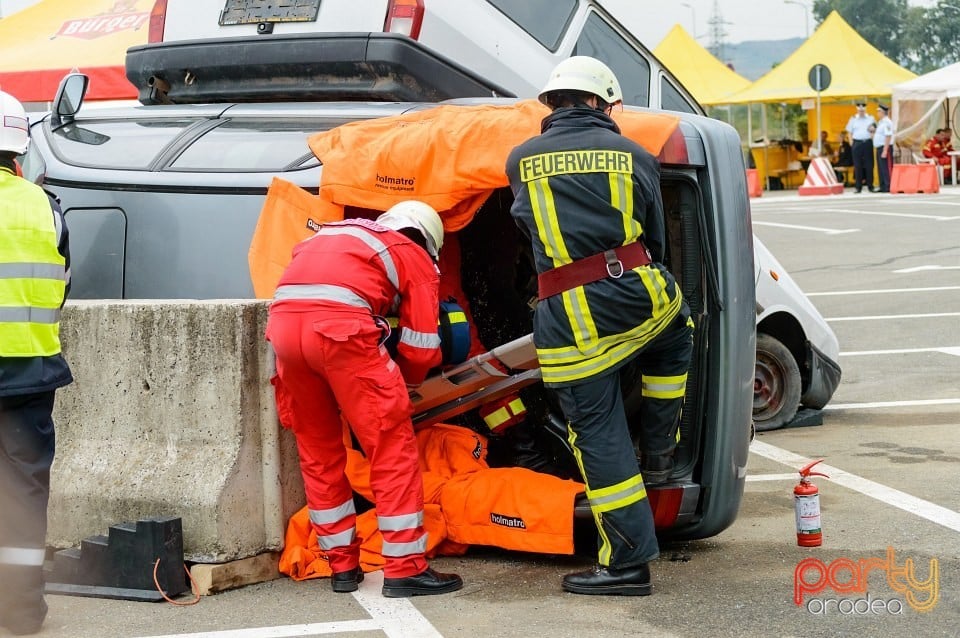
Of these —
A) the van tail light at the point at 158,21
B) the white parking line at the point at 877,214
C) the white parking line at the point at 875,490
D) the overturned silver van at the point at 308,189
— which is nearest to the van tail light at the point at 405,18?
the overturned silver van at the point at 308,189

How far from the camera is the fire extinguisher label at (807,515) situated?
17.0 ft

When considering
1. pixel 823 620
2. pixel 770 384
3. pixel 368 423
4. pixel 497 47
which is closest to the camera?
pixel 823 620

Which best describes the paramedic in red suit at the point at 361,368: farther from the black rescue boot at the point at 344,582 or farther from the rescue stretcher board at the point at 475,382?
the rescue stretcher board at the point at 475,382

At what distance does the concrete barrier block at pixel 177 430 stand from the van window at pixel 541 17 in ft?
10.0

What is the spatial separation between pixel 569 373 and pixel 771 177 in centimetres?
2869

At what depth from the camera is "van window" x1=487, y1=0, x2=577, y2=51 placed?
7355 millimetres

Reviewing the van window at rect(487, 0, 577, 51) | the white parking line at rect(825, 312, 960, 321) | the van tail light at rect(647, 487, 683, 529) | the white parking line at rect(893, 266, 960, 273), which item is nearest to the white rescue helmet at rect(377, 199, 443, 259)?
the van tail light at rect(647, 487, 683, 529)

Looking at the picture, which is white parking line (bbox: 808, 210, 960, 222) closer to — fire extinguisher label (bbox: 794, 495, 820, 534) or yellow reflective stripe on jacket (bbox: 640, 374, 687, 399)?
fire extinguisher label (bbox: 794, 495, 820, 534)

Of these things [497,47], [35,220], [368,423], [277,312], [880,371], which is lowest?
[880,371]

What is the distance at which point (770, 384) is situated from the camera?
7750 millimetres

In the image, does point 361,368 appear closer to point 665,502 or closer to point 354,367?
point 354,367

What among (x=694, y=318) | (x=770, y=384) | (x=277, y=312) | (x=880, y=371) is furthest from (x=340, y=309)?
(x=880, y=371)

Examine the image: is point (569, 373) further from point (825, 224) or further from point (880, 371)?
point (825, 224)

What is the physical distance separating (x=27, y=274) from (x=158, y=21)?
355 cm
